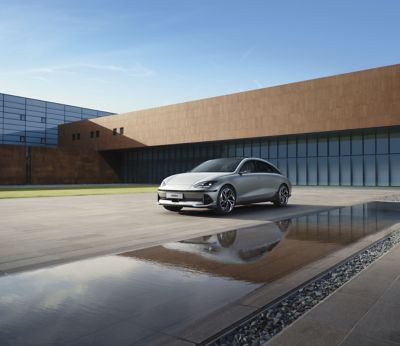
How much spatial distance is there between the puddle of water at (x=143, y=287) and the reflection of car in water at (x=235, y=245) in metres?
0.01

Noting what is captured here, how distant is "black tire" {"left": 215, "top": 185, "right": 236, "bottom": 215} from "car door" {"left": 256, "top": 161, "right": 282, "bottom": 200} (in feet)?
5.06

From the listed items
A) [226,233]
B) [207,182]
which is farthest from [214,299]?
[207,182]

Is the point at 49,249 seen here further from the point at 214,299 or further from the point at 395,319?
the point at 395,319

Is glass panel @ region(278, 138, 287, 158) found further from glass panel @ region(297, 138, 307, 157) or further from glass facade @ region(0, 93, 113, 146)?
glass facade @ region(0, 93, 113, 146)

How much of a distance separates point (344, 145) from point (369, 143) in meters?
2.19

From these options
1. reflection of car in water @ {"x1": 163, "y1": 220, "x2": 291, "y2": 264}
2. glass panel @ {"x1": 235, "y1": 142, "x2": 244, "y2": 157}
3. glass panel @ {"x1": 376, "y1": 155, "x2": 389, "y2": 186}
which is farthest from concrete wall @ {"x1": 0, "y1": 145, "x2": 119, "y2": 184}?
reflection of car in water @ {"x1": 163, "y1": 220, "x2": 291, "y2": 264}

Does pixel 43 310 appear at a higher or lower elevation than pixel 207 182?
lower

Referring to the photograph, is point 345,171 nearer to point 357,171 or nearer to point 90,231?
point 357,171

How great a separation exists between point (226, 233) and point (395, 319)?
4537 mm

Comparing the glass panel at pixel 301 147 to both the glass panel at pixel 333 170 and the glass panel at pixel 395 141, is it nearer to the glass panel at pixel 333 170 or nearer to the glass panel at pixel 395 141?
the glass panel at pixel 333 170

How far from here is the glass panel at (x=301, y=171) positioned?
3900 cm

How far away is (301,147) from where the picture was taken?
3922 cm

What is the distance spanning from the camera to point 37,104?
6550 cm

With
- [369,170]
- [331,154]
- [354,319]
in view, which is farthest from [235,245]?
[331,154]
